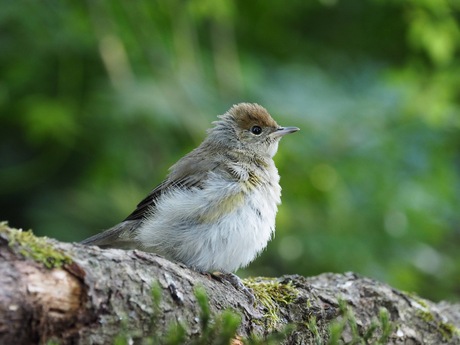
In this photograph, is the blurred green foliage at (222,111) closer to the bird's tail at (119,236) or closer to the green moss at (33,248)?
the bird's tail at (119,236)

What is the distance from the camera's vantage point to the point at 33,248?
3.68m

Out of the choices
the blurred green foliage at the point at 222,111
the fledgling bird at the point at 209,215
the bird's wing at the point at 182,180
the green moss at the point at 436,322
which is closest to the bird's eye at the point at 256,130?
the fledgling bird at the point at 209,215

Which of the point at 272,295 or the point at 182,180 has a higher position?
the point at 182,180

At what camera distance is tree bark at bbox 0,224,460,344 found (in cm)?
357

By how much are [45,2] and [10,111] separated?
127 cm

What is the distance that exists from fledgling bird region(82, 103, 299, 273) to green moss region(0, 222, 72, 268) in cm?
187

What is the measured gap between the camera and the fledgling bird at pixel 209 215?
219 inches

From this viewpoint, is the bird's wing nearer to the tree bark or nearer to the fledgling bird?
the fledgling bird

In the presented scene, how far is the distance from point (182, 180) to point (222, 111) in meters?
2.63

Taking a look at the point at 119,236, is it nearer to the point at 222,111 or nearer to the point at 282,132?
the point at 282,132

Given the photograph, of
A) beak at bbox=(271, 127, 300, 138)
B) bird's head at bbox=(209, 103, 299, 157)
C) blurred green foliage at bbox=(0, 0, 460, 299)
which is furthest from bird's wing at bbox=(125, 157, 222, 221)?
blurred green foliage at bbox=(0, 0, 460, 299)

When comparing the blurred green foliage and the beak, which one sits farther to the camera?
the blurred green foliage

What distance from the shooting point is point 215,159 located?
6.23 m

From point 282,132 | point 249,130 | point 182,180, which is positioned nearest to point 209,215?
point 182,180
